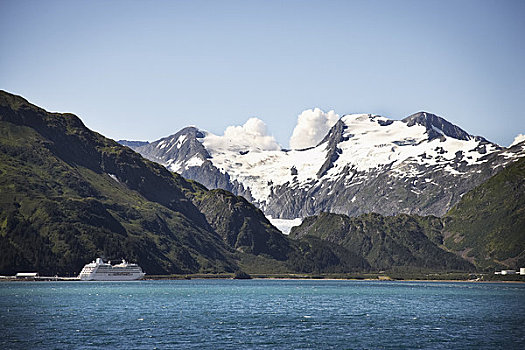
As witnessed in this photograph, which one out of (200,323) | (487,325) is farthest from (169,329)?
(487,325)

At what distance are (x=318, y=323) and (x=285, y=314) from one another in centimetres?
2267

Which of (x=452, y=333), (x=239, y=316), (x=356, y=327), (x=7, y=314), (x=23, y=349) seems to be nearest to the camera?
(x=23, y=349)

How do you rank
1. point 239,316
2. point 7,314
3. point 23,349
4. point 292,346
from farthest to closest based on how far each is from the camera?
point 239,316 → point 7,314 → point 292,346 → point 23,349

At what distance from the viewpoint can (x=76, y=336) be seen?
120 m

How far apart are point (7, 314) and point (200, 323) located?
4433 centimetres

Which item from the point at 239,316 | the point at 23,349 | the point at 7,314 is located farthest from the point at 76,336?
the point at 239,316

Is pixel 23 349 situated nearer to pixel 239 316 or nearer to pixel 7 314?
pixel 7 314

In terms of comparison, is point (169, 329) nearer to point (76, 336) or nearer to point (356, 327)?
point (76, 336)

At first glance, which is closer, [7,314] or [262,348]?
[262,348]

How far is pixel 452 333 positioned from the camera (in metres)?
133

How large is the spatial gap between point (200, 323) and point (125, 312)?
3146cm

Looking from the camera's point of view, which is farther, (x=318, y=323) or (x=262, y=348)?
(x=318, y=323)

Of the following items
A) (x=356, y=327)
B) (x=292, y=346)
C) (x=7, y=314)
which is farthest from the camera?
(x=7, y=314)

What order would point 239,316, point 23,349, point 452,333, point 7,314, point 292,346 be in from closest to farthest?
point 23,349 < point 292,346 < point 452,333 < point 7,314 < point 239,316
